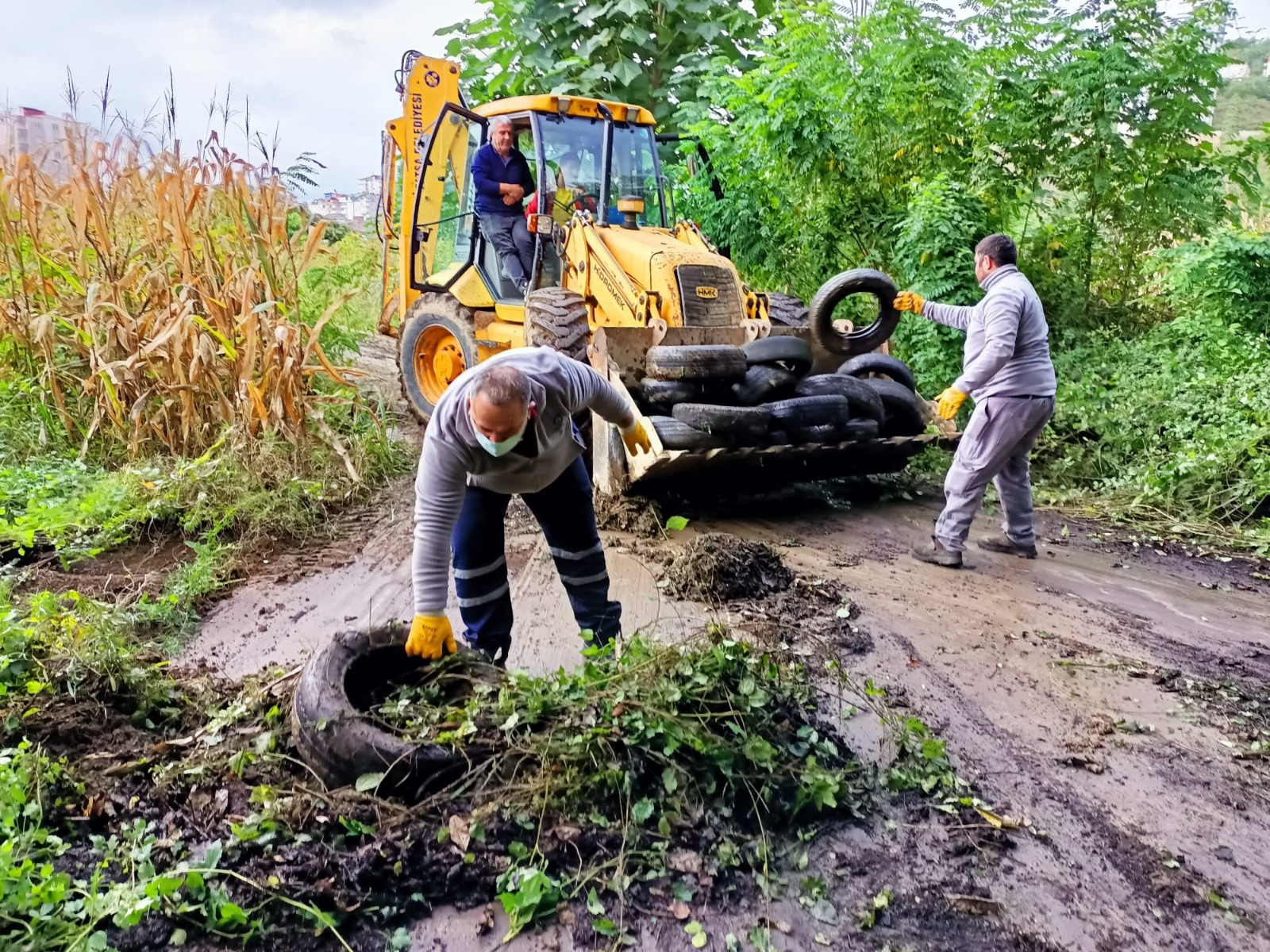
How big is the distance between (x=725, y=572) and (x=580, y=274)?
3.13 meters

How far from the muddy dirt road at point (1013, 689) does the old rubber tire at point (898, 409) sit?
0.60m

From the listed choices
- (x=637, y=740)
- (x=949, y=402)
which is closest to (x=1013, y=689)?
(x=637, y=740)

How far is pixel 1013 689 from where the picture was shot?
3.85 m

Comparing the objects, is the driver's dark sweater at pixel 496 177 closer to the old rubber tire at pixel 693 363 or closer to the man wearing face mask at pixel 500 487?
the old rubber tire at pixel 693 363

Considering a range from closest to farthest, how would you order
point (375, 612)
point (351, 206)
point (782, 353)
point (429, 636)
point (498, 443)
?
1. point (498, 443)
2. point (429, 636)
3. point (375, 612)
4. point (782, 353)
5. point (351, 206)

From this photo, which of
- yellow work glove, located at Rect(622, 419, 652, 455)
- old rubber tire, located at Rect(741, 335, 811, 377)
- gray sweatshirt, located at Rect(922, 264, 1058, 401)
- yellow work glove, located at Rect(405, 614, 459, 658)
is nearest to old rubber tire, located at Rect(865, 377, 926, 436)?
old rubber tire, located at Rect(741, 335, 811, 377)

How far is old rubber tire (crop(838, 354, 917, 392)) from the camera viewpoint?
6855 mm

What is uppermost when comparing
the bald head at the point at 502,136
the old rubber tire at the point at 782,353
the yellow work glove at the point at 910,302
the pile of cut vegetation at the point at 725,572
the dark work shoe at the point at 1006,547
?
the bald head at the point at 502,136

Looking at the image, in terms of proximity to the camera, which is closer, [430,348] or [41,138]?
[41,138]

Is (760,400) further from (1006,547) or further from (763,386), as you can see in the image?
(1006,547)

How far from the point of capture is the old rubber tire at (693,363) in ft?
19.2

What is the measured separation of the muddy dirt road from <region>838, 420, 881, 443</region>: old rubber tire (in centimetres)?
61

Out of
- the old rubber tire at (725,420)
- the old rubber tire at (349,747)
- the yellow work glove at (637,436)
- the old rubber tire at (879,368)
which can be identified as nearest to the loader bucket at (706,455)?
the old rubber tire at (725,420)

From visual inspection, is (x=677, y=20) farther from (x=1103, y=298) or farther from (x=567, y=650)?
(x=567, y=650)
